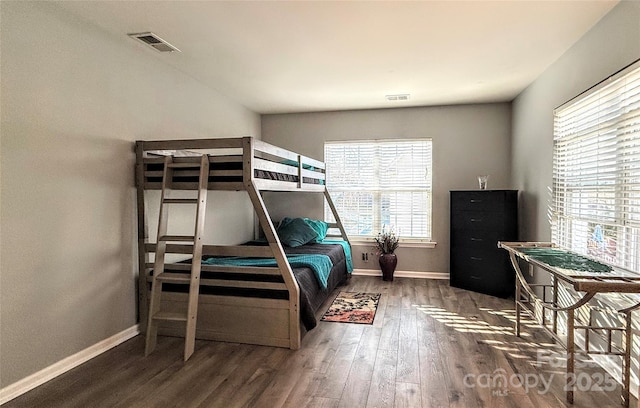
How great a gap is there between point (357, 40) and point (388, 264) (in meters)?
3.13

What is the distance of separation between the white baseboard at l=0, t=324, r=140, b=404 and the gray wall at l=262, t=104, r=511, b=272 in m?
A: 3.15

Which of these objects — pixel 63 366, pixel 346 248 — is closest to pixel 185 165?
pixel 63 366

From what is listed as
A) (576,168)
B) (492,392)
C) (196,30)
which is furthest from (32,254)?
(576,168)

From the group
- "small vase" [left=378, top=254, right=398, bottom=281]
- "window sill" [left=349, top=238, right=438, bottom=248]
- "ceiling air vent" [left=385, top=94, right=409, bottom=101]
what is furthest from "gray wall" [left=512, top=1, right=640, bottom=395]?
"small vase" [left=378, top=254, right=398, bottom=281]

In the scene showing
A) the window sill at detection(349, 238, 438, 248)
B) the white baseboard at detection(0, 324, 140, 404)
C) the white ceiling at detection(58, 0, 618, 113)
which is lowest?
the white baseboard at detection(0, 324, 140, 404)

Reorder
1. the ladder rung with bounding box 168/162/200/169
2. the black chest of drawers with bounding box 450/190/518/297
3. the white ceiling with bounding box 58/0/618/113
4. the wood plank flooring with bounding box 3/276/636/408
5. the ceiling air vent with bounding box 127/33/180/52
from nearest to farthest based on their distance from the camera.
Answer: the wood plank flooring with bounding box 3/276/636/408
the white ceiling with bounding box 58/0/618/113
the ceiling air vent with bounding box 127/33/180/52
the ladder rung with bounding box 168/162/200/169
the black chest of drawers with bounding box 450/190/518/297

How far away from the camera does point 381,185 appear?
5.58m

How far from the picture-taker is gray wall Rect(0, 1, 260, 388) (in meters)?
2.29

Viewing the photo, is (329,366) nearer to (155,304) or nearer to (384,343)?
(384,343)

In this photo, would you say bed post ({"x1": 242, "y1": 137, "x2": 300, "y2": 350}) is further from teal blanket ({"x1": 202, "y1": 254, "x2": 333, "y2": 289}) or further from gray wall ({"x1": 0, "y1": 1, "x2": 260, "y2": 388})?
gray wall ({"x1": 0, "y1": 1, "x2": 260, "y2": 388})

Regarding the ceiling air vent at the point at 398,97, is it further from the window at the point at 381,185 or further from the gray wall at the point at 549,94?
the gray wall at the point at 549,94

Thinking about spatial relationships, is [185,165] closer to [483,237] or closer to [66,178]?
[66,178]

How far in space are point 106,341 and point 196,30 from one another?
2510mm

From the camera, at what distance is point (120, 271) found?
3.10m
